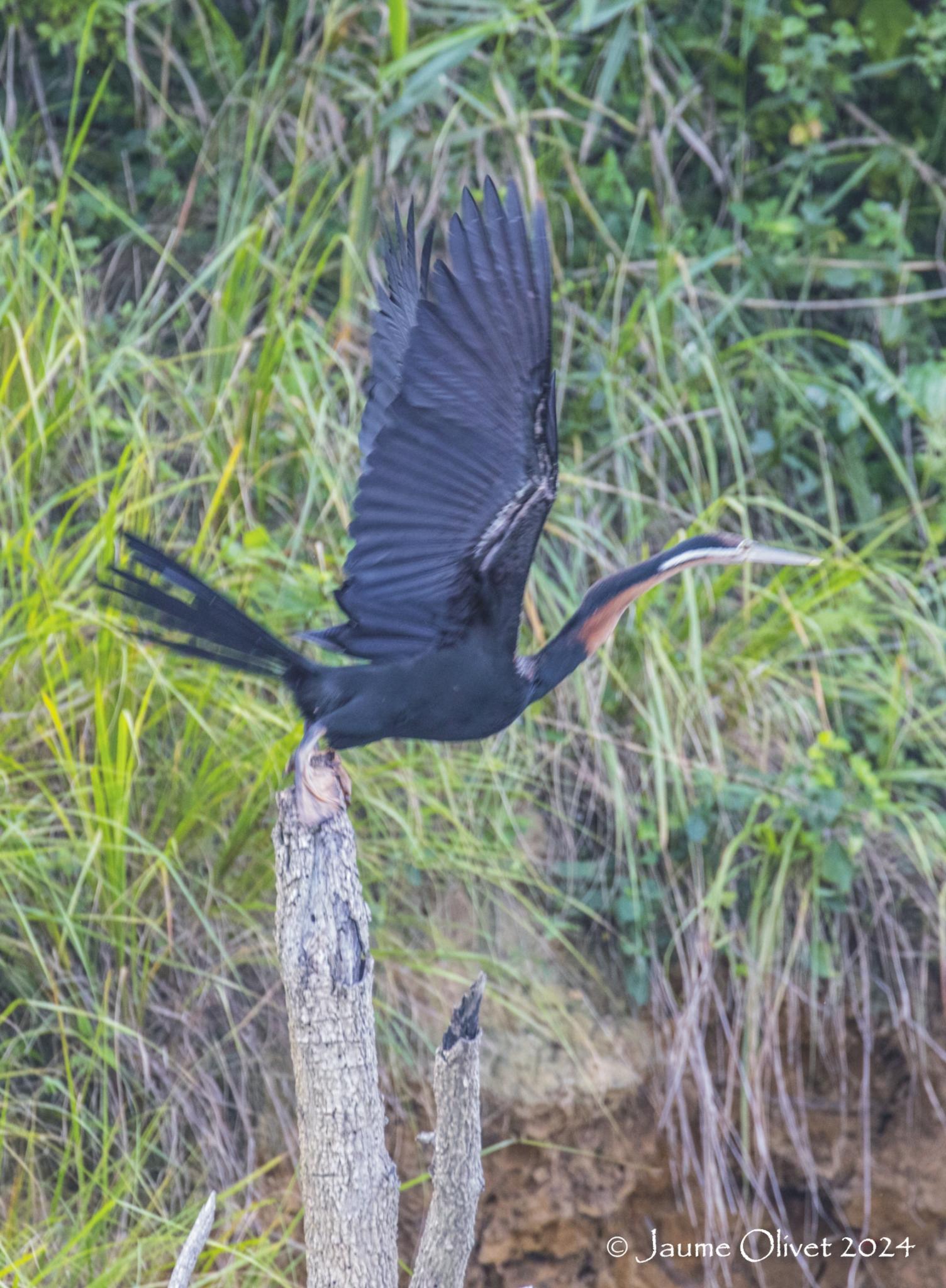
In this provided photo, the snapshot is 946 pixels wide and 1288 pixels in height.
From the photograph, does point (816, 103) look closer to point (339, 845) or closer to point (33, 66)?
point (33, 66)

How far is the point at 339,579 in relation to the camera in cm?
284

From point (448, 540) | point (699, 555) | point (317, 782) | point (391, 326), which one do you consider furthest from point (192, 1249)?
point (391, 326)

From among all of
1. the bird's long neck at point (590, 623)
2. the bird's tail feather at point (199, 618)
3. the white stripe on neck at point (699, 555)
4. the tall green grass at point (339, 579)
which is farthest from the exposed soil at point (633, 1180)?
the bird's tail feather at point (199, 618)

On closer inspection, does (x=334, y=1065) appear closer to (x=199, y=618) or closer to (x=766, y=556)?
(x=199, y=618)

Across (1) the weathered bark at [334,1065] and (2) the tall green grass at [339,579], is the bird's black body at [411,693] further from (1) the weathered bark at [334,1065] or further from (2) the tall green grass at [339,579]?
(2) the tall green grass at [339,579]

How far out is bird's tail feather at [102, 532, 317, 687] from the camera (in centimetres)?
176

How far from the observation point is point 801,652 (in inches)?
128

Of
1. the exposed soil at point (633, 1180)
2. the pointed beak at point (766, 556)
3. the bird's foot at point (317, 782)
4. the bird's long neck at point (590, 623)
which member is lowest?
the exposed soil at point (633, 1180)

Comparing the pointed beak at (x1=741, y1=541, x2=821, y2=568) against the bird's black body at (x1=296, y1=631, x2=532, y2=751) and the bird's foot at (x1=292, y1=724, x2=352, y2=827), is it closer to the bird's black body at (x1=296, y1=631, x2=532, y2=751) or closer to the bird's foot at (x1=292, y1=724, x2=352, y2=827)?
the bird's black body at (x1=296, y1=631, x2=532, y2=751)

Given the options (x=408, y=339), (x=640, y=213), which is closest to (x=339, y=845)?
(x=408, y=339)

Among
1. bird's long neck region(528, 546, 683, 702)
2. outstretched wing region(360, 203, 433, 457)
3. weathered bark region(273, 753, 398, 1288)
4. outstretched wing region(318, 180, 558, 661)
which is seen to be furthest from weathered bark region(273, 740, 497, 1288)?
outstretched wing region(360, 203, 433, 457)

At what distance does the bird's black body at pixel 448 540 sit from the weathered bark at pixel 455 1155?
0.44 metres

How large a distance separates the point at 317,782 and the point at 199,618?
0.27 metres

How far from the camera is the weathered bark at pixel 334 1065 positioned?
1646 mm
